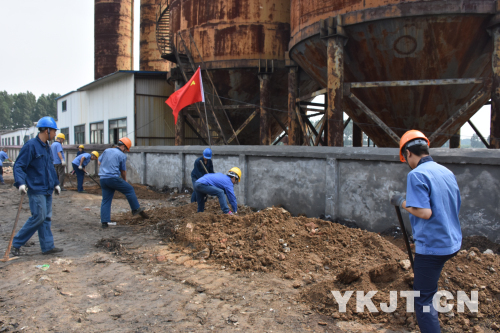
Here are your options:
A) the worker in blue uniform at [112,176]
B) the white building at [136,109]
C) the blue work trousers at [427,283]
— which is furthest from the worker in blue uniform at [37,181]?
the white building at [136,109]

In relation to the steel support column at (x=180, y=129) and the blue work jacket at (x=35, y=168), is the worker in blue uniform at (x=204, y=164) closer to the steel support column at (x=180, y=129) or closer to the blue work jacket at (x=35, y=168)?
the blue work jacket at (x=35, y=168)

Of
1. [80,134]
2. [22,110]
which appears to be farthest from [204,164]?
Answer: [22,110]

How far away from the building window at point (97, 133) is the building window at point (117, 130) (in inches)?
56.7

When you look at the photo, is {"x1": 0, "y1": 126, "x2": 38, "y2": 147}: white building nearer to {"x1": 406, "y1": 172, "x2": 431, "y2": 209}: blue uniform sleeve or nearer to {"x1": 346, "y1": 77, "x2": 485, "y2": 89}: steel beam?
{"x1": 346, "y1": 77, "x2": 485, "y2": 89}: steel beam

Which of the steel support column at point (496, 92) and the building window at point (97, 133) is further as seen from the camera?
the building window at point (97, 133)

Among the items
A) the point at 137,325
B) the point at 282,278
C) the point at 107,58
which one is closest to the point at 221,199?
the point at 282,278

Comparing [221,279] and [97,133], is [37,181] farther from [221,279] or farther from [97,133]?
[97,133]

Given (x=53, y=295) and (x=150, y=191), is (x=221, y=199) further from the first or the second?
(x=150, y=191)

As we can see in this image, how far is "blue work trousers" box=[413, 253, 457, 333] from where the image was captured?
98.0 inches

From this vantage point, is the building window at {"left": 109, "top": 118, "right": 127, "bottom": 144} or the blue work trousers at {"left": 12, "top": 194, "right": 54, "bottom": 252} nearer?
the blue work trousers at {"left": 12, "top": 194, "right": 54, "bottom": 252}

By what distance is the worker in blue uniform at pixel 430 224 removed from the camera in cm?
245

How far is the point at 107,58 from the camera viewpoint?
24.8m

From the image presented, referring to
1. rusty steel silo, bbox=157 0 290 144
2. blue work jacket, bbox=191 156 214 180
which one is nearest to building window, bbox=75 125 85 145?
rusty steel silo, bbox=157 0 290 144

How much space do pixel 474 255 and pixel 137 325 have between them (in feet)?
12.8
